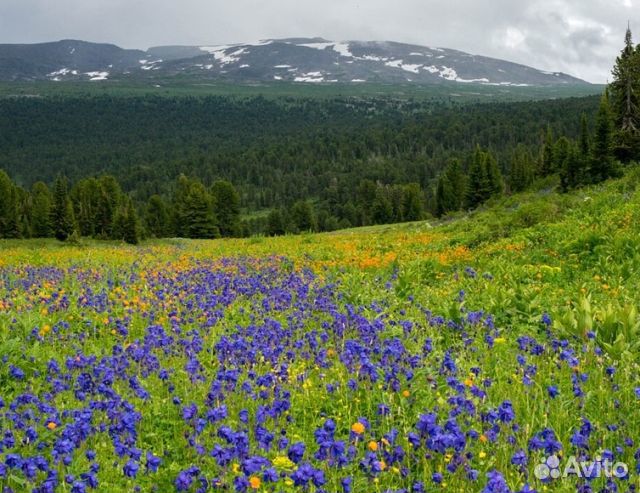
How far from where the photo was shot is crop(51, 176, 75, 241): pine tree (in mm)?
65125

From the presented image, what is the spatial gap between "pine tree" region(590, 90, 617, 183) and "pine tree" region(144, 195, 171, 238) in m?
75.5

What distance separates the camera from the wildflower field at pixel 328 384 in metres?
3.55

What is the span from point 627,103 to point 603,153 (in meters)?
8.91

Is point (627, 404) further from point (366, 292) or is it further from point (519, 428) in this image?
point (366, 292)

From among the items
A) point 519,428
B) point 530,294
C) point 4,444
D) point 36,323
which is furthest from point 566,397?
point 36,323

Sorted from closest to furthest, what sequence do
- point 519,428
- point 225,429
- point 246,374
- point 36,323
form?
point 225,429 < point 519,428 < point 246,374 < point 36,323

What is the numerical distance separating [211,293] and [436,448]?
750 cm

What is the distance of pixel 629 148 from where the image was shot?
45.4 m

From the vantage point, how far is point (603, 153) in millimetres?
40812

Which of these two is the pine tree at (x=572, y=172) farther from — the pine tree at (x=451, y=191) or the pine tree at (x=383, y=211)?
the pine tree at (x=383, y=211)

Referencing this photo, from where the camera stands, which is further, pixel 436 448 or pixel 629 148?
pixel 629 148
